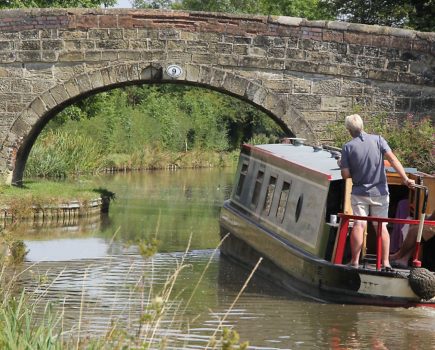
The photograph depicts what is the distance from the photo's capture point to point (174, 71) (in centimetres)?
1759

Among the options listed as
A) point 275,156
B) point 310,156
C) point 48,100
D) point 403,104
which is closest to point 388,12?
point 403,104

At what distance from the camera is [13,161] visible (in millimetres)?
18047

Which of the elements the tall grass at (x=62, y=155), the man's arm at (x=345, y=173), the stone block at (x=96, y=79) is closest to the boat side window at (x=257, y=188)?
the man's arm at (x=345, y=173)

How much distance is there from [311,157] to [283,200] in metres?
0.58

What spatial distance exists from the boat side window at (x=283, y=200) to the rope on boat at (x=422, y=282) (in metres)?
2.53

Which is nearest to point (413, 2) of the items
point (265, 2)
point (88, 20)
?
point (88, 20)

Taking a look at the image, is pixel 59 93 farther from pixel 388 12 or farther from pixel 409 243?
pixel 388 12

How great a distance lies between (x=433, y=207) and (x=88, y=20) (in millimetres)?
8069

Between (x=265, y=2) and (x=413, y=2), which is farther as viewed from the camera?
(x=265, y=2)

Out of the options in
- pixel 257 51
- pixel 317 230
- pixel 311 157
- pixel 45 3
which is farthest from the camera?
pixel 45 3

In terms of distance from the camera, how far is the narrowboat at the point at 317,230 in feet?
32.2

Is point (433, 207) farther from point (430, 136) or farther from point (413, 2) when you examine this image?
point (413, 2)

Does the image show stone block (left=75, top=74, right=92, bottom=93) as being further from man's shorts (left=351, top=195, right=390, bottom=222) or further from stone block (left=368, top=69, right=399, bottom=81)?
man's shorts (left=351, top=195, right=390, bottom=222)

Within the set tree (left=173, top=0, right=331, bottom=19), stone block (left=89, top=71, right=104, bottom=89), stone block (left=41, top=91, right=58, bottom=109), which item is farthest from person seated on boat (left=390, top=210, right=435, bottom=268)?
tree (left=173, top=0, right=331, bottom=19)
